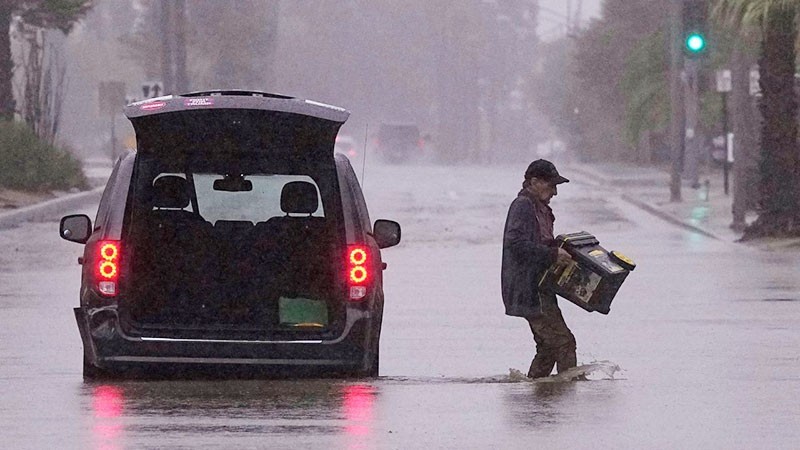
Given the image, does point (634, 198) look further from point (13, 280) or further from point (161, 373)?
point (161, 373)

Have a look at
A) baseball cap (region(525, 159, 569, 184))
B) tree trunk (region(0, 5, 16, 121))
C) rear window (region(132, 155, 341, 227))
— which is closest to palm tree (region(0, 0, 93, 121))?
tree trunk (region(0, 5, 16, 121))

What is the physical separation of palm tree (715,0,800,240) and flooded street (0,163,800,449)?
10.5ft

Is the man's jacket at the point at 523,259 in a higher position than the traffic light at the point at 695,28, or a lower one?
lower

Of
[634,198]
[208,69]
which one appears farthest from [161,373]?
[208,69]

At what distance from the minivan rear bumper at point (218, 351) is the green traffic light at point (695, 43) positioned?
27.0m

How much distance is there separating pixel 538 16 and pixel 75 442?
152574 millimetres

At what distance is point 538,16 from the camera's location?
528 feet

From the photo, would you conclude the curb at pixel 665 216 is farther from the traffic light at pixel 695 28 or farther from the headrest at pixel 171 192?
the headrest at pixel 171 192

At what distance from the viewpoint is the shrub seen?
3872 centimetres

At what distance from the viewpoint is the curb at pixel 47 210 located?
33438mm

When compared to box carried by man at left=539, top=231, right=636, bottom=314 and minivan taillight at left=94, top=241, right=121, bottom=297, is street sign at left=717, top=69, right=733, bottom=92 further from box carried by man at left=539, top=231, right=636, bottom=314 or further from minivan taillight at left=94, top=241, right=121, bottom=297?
minivan taillight at left=94, top=241, right=121, bottom=297

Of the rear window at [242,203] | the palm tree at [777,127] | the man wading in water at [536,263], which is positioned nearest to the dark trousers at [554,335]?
the man wading in water at [536,263]

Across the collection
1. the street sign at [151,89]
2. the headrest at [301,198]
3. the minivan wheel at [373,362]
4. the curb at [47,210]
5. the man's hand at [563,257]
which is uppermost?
the street sign at [151,89]

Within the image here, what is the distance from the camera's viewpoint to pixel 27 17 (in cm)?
3978
